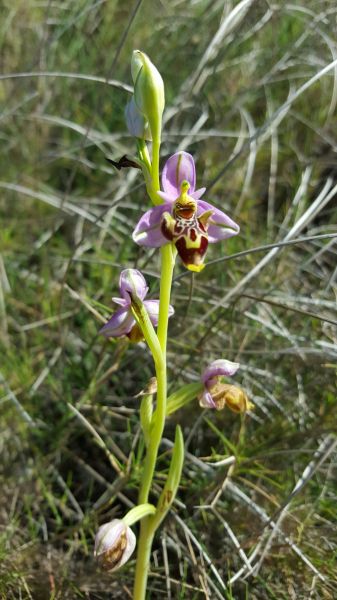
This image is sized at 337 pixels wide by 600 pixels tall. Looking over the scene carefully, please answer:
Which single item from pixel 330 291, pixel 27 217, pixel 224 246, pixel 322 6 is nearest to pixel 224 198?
pixel 224 246

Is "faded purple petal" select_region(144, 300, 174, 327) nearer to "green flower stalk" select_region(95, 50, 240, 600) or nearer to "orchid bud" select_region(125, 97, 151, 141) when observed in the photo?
"green flower stalk" select_region(95, 50, 240, 600)

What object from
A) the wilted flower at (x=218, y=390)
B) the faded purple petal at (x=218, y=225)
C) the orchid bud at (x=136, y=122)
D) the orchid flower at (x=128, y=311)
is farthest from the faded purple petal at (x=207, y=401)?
the orchid bud at (x=136, y=122)

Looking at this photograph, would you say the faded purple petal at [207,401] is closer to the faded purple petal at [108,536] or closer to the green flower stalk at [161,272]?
the green flower stalk at [161,272]

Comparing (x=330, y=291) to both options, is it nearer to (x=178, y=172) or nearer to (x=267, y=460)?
(x=267, y=460)

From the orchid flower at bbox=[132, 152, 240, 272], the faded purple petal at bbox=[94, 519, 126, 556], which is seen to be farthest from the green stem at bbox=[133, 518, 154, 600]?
the orchid flower at bbox=[132, 152, 240, 272]

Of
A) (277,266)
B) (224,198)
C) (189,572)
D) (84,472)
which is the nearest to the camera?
(189,572)
